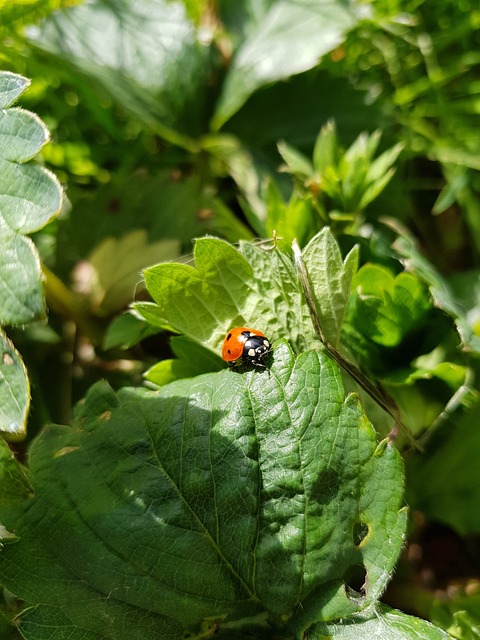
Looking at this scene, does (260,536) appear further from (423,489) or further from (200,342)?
(423,489)

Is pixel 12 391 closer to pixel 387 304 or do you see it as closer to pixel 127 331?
pixel 127 331

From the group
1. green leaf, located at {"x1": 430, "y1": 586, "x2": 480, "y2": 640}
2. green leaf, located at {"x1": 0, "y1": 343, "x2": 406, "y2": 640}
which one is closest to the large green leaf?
green leaf, located at {"x1": 0, "y1": 343, "x2": 406, "y2": 640}

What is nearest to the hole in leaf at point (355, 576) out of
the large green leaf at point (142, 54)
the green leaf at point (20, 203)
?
the green leaf at point (20, 203)

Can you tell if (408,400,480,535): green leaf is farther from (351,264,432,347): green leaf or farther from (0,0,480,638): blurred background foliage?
(351,264,432,347): green leaf

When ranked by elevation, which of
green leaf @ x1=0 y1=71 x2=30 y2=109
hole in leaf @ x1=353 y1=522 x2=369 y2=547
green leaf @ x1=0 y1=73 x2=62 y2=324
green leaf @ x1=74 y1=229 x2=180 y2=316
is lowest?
green leaf @ x1=74 y1=229 x2=180 y2=316

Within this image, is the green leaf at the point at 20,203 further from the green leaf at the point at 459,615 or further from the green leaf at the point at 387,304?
the green leaf at the point at 459,615
